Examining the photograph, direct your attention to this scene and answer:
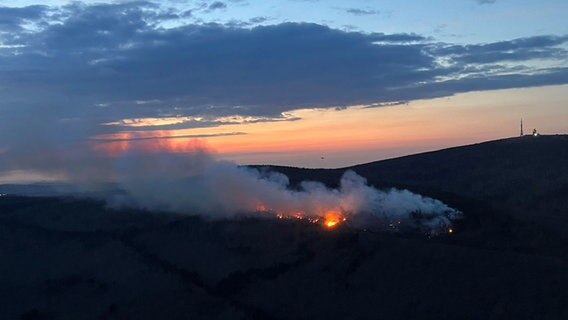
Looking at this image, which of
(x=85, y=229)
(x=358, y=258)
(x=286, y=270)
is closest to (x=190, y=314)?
(x=286, y=270)

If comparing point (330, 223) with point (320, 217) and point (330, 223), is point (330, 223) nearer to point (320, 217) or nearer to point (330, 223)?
point (330, 223)

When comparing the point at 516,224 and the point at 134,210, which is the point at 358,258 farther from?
the point at 134,210

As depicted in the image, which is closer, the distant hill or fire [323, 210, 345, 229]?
the distant hill

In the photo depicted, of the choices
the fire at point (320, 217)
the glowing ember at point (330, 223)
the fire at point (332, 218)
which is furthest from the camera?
the fire at point (320, 217)

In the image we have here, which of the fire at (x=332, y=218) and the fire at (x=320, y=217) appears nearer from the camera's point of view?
the fire at (x=332, y=218)

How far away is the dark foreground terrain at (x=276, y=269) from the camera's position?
271 feet

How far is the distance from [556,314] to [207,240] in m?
62.8

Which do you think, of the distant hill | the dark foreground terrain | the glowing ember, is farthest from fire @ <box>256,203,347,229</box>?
the distant hill

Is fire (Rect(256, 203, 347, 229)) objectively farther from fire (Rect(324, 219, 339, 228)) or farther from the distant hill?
the distant hill

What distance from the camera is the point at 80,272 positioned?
4889 inches

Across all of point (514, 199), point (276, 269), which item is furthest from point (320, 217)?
point (514, 199)

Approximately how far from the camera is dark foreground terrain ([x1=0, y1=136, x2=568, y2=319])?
8269cm

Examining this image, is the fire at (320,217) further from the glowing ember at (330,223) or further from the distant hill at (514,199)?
the distant hill at (514,199)

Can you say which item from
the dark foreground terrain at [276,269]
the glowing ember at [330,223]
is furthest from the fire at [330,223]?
the dark foreground terrain at [276,269]
